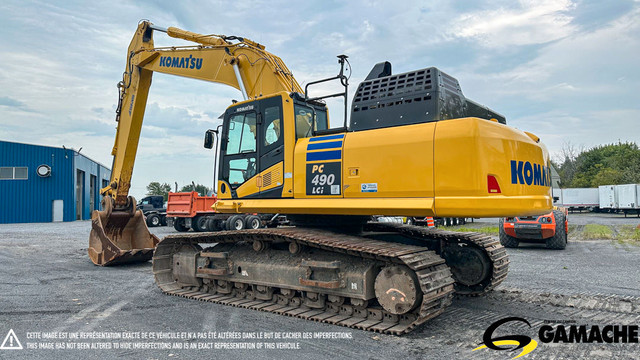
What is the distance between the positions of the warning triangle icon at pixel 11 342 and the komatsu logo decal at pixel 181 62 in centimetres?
612

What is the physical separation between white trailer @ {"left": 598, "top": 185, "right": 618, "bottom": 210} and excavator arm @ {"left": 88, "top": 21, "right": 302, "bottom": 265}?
3938 centimetres

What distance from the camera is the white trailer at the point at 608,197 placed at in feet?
127

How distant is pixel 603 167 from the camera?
58938mm

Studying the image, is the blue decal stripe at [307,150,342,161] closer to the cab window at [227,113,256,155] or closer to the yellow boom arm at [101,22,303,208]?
the cab window at [227,113,256,155]

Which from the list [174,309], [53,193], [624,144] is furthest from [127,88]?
[624,144]

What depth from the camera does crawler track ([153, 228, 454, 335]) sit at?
5516mm

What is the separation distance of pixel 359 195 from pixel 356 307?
1.54 metres

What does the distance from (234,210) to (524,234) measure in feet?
34.8

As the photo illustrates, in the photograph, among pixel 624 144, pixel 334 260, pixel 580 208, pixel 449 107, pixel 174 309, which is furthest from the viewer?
pixel 624 144

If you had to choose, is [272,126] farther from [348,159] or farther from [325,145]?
[348,159]

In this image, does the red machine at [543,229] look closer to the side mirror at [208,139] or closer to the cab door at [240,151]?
the cab door at [240,151]

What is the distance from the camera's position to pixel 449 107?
594 cm

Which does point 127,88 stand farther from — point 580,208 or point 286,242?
point 580,208

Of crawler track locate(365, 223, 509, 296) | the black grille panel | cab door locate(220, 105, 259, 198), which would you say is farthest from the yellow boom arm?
crawler track locate(365, 223, 509, 296)
